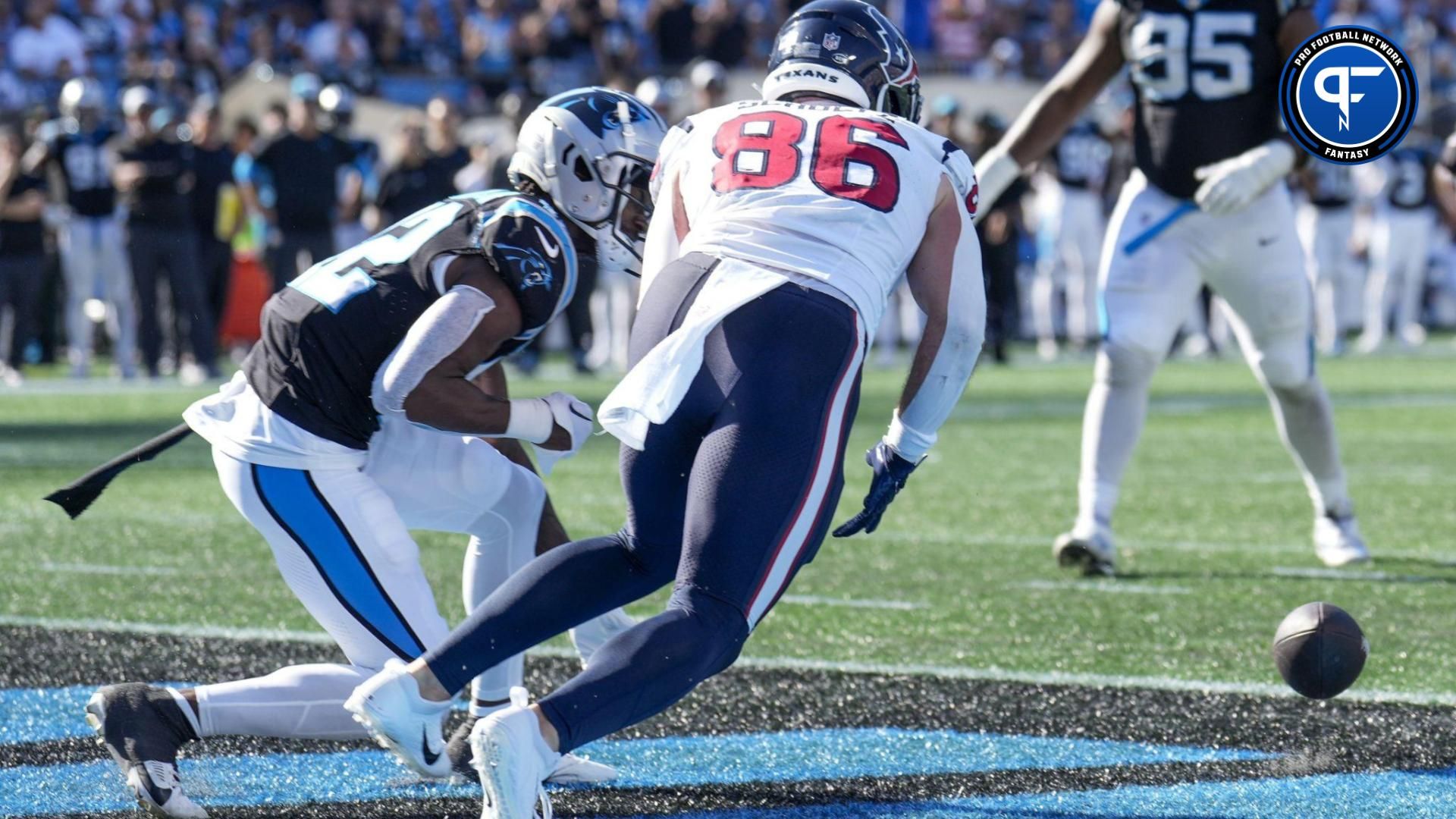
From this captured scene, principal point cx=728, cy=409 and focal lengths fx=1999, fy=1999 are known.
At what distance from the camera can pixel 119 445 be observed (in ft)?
29.3

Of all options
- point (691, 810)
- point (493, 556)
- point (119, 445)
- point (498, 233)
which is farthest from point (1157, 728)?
point (119, 445)

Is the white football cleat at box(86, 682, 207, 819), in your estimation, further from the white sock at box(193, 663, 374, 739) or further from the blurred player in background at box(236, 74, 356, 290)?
the blurred player in background at box(236, 74, 356, 290)

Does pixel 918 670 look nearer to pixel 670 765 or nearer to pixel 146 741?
pixel 670 765

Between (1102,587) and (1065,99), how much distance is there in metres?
1.47

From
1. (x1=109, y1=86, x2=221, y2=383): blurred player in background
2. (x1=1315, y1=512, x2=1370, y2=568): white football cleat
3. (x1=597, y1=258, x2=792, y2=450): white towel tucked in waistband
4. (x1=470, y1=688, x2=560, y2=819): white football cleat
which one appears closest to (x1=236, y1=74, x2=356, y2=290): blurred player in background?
(x1=109, y1=86, x2=221, y2=383): blurred player in background

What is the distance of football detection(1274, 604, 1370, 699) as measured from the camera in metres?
3.81

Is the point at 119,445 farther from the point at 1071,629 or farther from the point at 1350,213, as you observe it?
the point at 1350,213

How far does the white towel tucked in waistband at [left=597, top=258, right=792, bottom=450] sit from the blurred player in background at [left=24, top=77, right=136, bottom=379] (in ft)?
36.4

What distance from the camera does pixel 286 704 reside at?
330 cm

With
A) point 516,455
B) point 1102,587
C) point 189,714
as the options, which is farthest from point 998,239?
point 189,714

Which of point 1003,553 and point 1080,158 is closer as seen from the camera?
point 1003,553

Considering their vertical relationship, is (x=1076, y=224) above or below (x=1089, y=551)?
below

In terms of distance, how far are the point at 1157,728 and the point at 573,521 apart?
3331 mm

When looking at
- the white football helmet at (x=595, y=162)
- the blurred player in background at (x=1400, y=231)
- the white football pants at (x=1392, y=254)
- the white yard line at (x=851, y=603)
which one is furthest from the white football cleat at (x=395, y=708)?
the white football pants at (x=1392, y=254)
